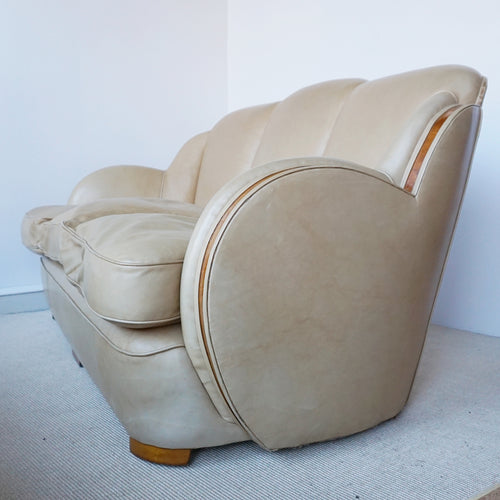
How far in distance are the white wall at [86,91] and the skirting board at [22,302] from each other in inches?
1.5

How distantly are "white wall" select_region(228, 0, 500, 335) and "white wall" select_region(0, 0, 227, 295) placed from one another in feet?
1.97

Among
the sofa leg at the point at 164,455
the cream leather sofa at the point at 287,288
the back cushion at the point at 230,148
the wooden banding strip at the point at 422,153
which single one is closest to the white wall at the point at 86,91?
the back cushion at the point at 230,148

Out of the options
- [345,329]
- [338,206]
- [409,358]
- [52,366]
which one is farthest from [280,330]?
[52,366]

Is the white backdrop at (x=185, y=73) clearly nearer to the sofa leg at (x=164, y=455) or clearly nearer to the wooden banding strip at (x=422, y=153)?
the wooden banding strip at (x=422, y=153)

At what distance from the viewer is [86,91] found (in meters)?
2.50

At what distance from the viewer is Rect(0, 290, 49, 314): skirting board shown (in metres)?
2.34

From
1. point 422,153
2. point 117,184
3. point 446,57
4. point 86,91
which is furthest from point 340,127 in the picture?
point 86,91

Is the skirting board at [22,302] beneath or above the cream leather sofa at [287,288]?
beneath

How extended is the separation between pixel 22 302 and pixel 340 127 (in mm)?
1691

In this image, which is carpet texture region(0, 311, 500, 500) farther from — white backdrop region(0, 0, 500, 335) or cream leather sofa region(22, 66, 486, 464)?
white backdrop region(0, 0, 500, 335)

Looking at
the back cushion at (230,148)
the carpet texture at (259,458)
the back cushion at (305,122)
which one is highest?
the back cushion at (305,122)

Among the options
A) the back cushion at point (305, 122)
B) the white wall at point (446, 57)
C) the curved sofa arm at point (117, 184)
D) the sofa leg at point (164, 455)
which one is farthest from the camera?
the curved sofa arm at point (117, 184)

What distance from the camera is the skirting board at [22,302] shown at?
7.67ft

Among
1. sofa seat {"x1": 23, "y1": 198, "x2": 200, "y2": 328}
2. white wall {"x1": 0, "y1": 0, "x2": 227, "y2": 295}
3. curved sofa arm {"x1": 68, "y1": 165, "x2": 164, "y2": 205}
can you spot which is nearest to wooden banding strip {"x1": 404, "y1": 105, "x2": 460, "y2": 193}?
sofa seat {"x1": 23, "y1": 198, "x2": 200, "y2": 328}
